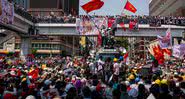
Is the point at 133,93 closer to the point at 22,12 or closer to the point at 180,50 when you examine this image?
→ the point at 180,50

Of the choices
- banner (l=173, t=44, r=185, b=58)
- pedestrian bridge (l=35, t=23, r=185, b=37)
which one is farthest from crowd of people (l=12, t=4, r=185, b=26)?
banner (l=173, t=44, r=185, b=58)

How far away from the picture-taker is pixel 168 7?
9775 centimetres

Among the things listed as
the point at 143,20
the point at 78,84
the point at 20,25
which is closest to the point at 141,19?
the point at 143,20

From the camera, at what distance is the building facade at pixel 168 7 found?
80.9 m

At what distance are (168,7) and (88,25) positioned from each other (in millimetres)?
49340

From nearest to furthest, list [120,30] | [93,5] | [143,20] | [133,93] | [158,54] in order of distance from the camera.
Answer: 1. [133,93]
2. [158,54]
3. [93,5]
4. [143,20]
5. [120,30]

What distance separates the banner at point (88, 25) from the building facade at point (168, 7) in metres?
29.3

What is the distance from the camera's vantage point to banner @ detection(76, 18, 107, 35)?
53156mm

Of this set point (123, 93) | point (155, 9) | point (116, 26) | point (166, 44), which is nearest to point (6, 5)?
point (166, 44)

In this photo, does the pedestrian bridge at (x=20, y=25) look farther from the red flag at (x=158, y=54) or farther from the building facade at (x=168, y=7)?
the building facade at (x=168, y=7)

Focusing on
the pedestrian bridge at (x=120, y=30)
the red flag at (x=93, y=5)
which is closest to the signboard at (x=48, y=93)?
the red flag at (x=93, y=5)

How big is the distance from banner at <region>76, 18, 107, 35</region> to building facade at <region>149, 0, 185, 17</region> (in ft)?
96.0

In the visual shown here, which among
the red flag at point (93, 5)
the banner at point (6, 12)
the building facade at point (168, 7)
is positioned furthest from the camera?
the building facade at point (168, 7)

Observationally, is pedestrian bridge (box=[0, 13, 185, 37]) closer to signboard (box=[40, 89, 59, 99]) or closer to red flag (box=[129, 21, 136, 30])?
red flag (box=[129, 21, 136, 30])
